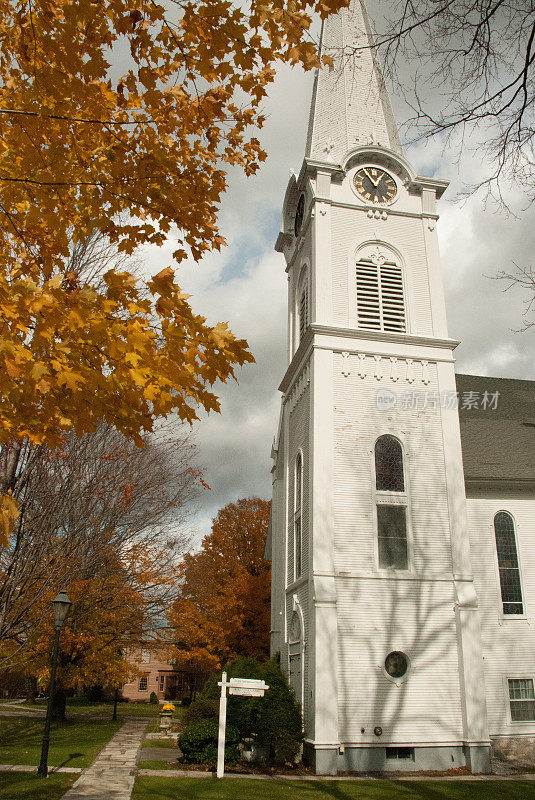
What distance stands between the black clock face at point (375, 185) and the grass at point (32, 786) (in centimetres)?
1767

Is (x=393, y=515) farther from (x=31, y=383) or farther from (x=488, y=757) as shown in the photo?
(x=31, y=383)

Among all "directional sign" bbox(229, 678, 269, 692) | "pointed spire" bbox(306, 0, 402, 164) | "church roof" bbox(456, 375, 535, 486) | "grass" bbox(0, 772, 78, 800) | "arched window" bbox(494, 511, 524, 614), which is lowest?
A: "grass" bbox(0, 772, 78, 800)

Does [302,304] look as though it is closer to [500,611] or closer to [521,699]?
[500,611]

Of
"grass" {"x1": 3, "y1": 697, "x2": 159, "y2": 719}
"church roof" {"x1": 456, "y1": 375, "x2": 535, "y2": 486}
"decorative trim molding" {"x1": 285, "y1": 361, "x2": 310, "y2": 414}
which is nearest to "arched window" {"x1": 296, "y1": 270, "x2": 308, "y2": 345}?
"decorative trim molding" {"x1": 285, "y1": 361, "x2": 310, "y2": 414}

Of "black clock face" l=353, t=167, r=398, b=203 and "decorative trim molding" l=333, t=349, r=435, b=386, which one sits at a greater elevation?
"black clock face" l=353, t=167, r=398, b=203

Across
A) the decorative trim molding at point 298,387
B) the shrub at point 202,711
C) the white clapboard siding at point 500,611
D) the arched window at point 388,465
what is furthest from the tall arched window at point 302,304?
the shrub at point 202,711

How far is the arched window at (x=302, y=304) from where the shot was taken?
68.9ft

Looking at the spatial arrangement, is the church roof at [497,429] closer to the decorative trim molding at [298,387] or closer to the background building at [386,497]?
the background building at [386,497]

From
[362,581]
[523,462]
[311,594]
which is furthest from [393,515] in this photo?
[523,462]

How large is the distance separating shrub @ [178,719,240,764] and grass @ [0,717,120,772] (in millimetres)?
2297

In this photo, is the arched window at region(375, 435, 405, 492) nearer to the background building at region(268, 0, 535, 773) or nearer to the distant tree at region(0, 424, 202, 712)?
the background building at region(268, 0, 535, 773)

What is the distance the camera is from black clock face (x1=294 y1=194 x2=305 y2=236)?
72.2 feet

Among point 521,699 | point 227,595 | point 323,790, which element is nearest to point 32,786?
point 323,790

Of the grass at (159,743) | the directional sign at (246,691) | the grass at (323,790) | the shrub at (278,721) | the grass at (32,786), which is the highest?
the directional sign at (246,691)
